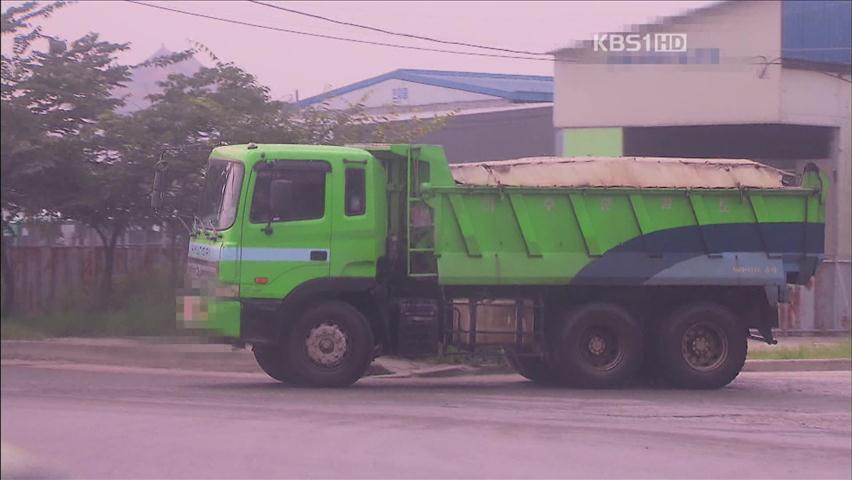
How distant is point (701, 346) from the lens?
12.7 metres

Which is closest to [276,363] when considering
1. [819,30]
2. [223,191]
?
[223,191]

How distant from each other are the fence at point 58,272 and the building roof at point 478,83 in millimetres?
4183

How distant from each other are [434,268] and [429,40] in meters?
2.48

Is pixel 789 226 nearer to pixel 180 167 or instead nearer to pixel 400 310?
pixel 400 310

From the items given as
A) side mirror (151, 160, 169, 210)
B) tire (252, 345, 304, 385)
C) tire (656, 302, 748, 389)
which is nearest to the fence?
side mirror (151, 160, 169, 210)

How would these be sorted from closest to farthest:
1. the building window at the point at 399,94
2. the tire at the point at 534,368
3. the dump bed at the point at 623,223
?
the dump bed at the point at 623,223 < the tire at the point at 534,368 < the building window at the point at 399,94

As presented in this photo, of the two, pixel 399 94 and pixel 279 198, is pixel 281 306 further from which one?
pixel 399 94

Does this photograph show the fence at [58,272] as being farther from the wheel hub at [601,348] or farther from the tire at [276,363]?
the wheel hub at [601,348]

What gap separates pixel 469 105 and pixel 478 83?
72.9 inches

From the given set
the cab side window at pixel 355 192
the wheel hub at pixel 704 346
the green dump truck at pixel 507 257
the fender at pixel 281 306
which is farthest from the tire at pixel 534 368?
the cab side window at pixel 355 192

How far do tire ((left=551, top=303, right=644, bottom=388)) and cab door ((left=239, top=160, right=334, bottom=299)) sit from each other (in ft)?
9.37

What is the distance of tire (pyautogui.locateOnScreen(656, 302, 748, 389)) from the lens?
12.4 meters

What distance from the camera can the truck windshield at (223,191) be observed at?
36.4 ft

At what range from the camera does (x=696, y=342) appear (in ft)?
41.6
